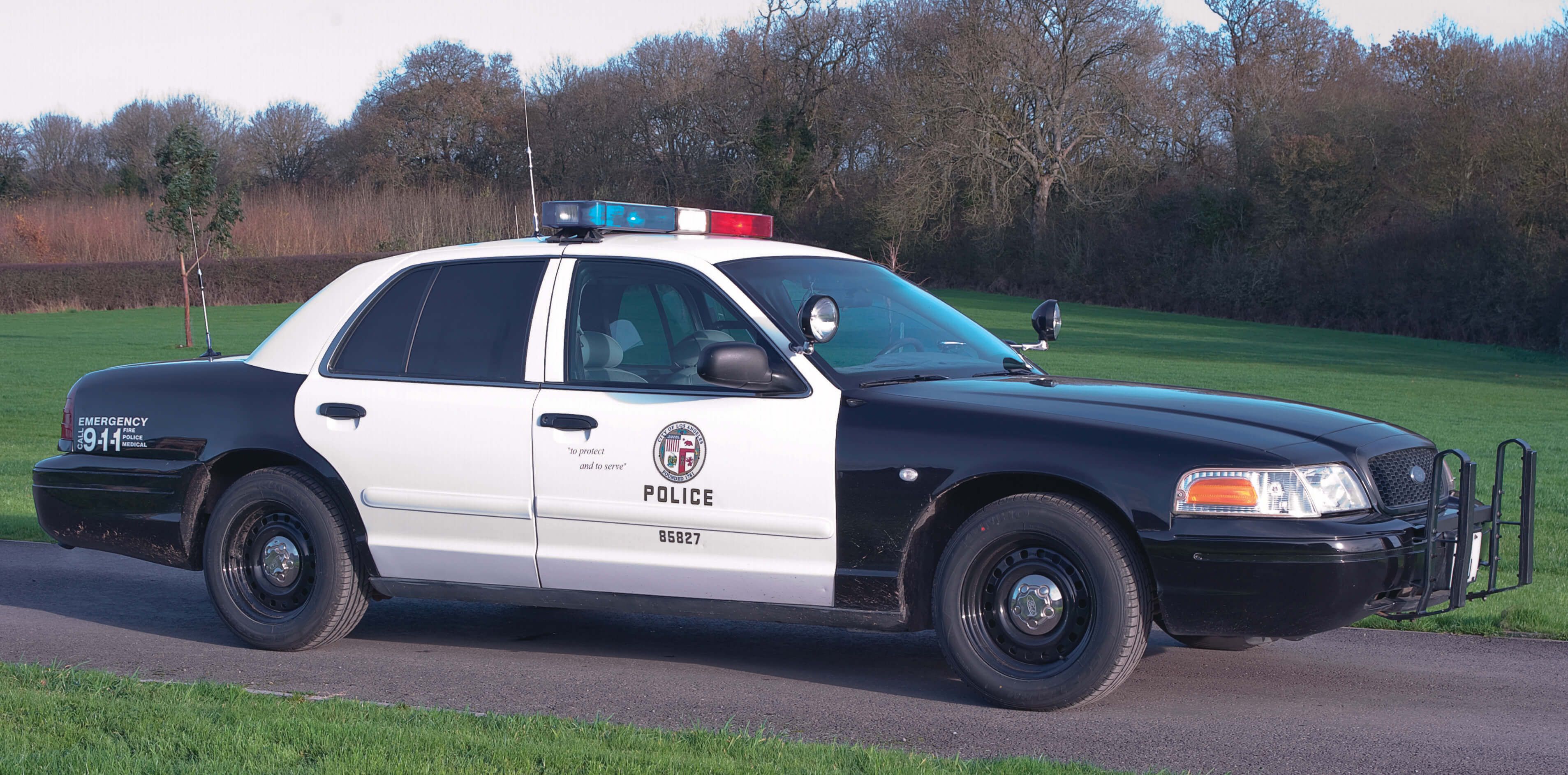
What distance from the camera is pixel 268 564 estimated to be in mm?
6277

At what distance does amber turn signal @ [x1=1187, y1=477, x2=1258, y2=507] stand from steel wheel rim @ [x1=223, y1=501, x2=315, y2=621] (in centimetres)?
363

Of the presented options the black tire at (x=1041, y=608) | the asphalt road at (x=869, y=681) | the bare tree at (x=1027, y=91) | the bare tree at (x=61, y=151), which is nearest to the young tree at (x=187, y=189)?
the bare tree at (x=1027, y=91)

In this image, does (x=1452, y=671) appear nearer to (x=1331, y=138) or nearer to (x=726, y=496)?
(x=726, y=496)

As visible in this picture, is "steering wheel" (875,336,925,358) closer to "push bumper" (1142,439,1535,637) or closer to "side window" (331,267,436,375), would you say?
"push bumper" (1142,439,1535,637)

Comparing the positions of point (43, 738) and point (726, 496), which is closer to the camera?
point (43, 738)

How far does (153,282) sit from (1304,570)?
56.8m

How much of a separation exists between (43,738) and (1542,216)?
4666cm

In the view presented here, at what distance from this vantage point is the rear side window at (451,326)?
5961mm

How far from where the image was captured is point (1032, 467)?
5016 millimetres

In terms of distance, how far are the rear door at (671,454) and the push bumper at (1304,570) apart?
48.6 inches

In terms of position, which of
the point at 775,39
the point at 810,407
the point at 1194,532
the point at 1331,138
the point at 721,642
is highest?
the point at 775,39

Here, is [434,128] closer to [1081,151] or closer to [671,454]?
[1081,151]

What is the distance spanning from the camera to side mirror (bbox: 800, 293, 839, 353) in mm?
5355

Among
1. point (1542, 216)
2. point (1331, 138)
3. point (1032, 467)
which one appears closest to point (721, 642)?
point (1032, 467)
